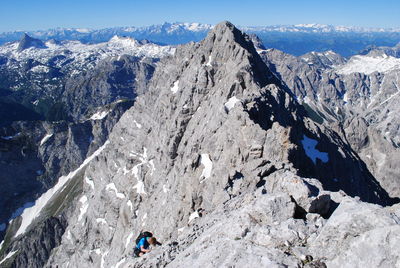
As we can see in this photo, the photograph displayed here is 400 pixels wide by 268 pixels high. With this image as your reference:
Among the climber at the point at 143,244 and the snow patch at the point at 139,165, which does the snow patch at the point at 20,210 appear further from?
the climber at the point at 143,244

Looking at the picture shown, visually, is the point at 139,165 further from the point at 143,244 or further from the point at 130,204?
the point at 143,244

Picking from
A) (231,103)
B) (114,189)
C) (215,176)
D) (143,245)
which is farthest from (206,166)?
(114,189)

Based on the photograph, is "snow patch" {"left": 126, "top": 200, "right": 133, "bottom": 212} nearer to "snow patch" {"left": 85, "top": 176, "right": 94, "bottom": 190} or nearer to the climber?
"snow patch" {"left": 85, "top": 176, "right": 94, "bottom": 190}

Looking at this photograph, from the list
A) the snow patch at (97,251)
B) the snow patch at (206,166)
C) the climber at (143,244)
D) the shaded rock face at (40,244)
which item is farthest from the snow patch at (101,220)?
the climber at (143,244)

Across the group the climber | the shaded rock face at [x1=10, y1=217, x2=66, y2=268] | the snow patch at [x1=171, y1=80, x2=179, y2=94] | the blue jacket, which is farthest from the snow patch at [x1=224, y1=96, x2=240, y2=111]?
the shaded rock face at [x1=10, y1=217, x2=66, y2=268]

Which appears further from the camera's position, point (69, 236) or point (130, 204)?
point (69, 236)

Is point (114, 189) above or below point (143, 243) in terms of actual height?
below
